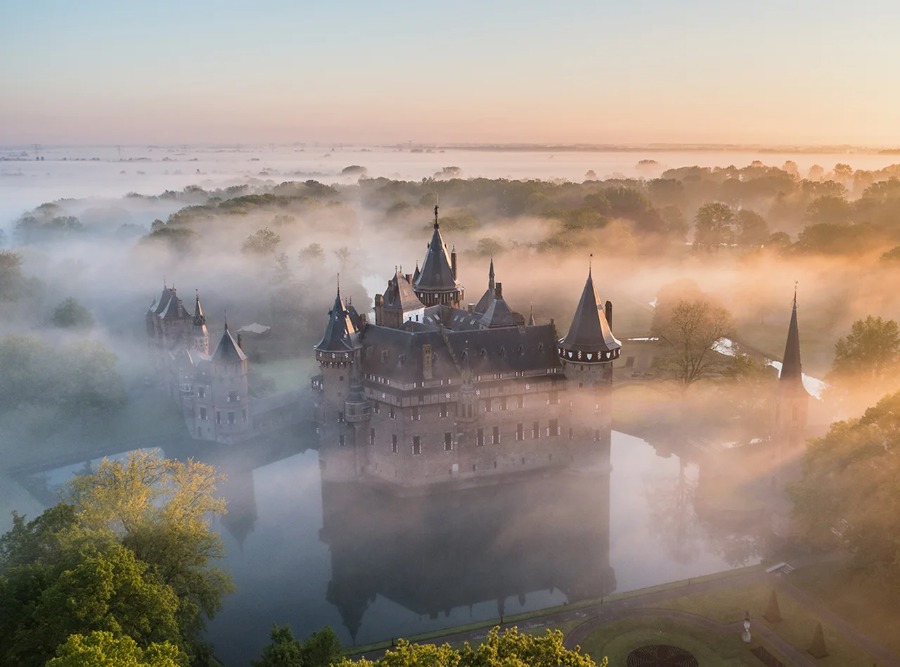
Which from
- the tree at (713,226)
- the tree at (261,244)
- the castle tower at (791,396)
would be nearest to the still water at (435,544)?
the castle tower at (791,396)

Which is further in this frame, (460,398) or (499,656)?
(460,398)

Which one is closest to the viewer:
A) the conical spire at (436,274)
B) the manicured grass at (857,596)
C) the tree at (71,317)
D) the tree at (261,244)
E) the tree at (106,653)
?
the tree at (106,653)

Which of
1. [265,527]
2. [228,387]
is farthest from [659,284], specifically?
[265,527]

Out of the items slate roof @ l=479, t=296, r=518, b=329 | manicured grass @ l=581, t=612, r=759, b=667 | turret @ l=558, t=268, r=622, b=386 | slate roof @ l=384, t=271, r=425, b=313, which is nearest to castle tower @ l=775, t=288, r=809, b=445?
turret @ l=558, t=268, r=622, b=386

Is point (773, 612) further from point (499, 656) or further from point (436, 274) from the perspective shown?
point (436, 274)

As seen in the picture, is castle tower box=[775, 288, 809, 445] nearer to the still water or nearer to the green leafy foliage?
the still water

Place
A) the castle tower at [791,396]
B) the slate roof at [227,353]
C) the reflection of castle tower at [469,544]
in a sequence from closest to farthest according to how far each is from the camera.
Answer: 1. the reflection of castle tower at [469,544]
2. the castle tower at [791,396]
3. the slate roof at [227,353]

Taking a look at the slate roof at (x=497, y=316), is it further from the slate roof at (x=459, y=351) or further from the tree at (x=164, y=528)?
the tree at (x=164, y=528)

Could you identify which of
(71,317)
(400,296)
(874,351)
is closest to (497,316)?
(400,296)
